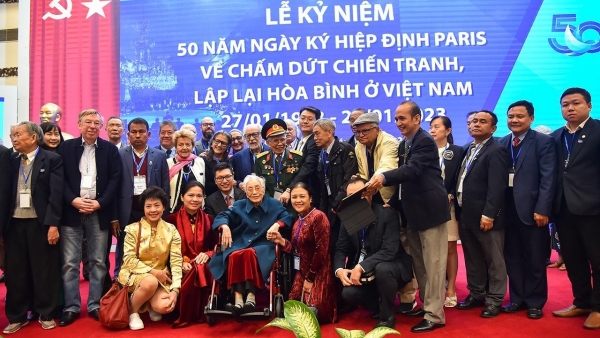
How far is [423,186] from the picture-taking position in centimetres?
282

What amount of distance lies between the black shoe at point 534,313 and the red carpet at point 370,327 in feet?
0.09

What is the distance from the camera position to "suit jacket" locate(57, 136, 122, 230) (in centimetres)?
310

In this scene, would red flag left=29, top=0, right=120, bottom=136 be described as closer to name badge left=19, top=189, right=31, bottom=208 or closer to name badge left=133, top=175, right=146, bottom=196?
name badge left=133, top=175, right=146, bottom=196

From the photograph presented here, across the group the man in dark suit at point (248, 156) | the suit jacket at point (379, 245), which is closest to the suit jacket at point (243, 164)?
the man in dark suit at point (248, 156)

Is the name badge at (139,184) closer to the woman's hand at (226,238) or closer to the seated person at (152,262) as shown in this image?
the seated person at (152,262)

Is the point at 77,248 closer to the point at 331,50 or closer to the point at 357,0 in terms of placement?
the point at 331,50

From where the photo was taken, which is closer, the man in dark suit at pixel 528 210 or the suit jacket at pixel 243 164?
the man in dark suit at pixel 528 210

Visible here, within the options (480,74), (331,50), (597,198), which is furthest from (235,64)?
(597,198)

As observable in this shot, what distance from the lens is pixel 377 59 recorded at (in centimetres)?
538

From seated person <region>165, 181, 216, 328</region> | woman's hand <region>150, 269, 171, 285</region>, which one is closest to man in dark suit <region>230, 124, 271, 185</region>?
seated person <region>165, 181, 216, 328</region>

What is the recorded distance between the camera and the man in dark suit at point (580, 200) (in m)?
2.81

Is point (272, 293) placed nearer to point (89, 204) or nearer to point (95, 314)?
point (95, 314)

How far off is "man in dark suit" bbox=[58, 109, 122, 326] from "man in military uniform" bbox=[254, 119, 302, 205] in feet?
3.60

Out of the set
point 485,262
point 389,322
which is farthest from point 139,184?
point 485,262
